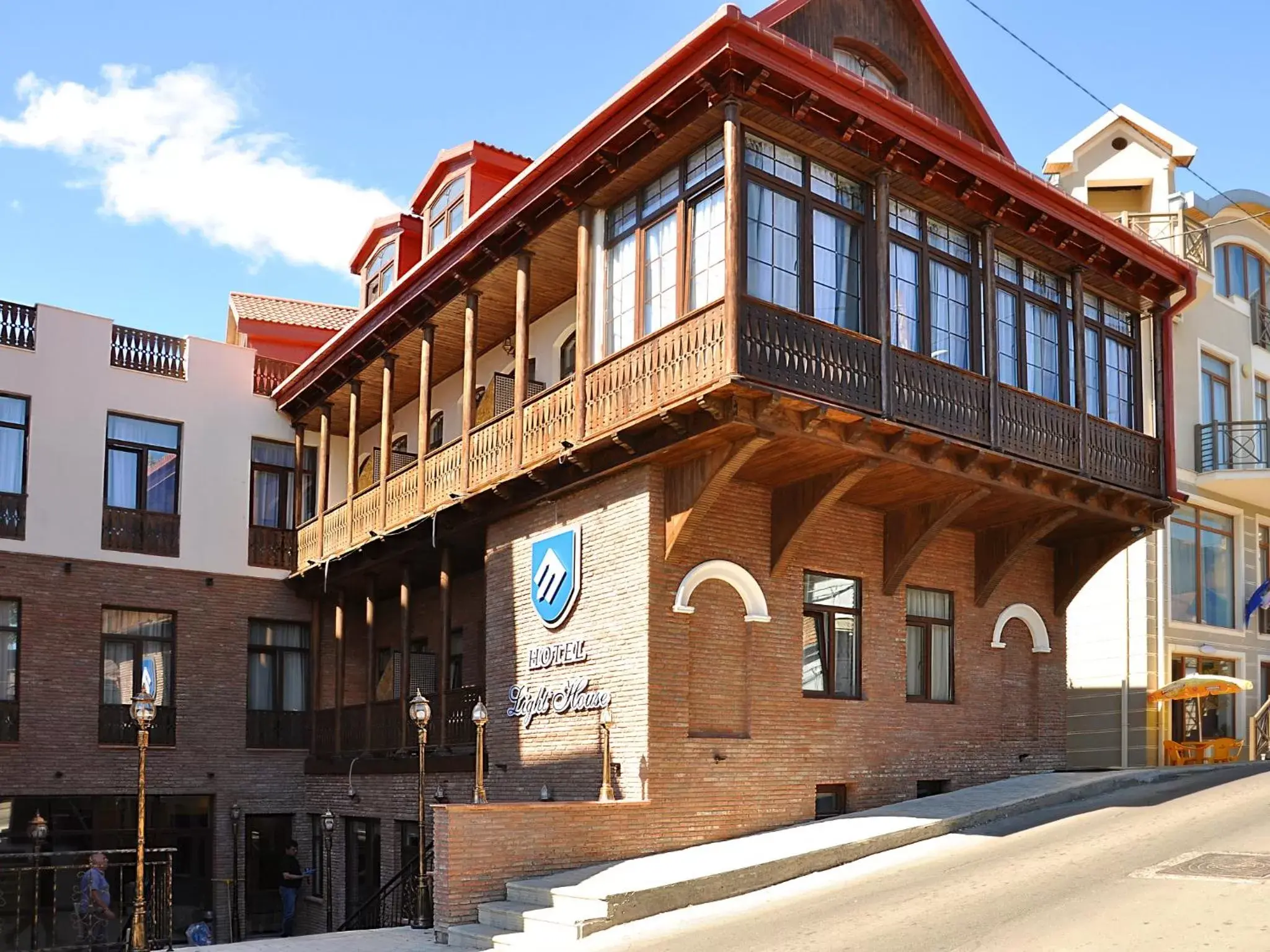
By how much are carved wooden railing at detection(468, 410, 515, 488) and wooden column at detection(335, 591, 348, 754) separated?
6.73 meters

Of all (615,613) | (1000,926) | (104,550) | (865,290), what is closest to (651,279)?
(865,290)

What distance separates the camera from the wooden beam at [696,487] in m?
15.5

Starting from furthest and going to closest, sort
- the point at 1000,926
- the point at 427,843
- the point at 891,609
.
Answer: the point at 427,843
the point at 891,609
the point at 1000,926

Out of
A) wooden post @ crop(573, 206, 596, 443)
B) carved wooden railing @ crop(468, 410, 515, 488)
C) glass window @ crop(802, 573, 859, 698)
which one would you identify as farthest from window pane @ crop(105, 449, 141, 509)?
glass window @ crop(802, 573, 859, 698)

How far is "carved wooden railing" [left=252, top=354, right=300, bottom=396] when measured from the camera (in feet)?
90.5

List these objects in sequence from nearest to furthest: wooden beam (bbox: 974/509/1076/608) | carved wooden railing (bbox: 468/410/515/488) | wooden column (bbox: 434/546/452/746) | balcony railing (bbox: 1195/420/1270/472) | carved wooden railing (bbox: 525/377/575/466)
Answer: carved wooden railing (bbox: 525/377/575/466) < carved wooden railing (bbox: 468/410/515/488) < wooden beam (bbox: 974/509/1076/608) < wooden column (bbox: 434/546/452/746) < balcony railing (bbox: 1195/420/1270/472)

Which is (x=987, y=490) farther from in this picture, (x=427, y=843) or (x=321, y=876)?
(x=321, y=876)

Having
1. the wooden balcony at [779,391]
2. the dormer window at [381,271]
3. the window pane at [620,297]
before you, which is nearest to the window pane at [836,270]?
the wooden balcony at [779,391]

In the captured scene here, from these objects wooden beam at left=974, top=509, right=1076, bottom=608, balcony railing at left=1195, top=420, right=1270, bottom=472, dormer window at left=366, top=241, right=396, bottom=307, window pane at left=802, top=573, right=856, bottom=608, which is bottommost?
window pane at left=802, top=573, right=856, bottom=608

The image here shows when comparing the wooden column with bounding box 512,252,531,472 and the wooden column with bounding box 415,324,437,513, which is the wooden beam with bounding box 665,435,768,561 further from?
the wooden column with bounding box 415,324,437,513

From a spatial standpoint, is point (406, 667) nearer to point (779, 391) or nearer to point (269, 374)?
point (269, 374)

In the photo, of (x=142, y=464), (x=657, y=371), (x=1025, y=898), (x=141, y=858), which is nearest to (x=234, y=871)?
(x=142, y=464)

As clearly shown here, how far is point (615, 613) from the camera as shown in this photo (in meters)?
16.8

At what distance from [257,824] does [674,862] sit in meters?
13.0
